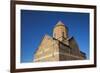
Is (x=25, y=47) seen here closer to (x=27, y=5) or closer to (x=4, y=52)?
(x=4, y=52)

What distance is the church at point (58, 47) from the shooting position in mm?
1809

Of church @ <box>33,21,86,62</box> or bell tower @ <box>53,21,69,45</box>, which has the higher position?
bell tower @ <box>53,21,69,45</box>

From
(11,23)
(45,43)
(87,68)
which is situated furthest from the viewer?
(87,68)

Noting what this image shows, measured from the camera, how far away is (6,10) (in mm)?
1713

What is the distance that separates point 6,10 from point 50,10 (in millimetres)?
388

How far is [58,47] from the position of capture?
6.08 ft

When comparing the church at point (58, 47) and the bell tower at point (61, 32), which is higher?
the bell tower at point (61, 32)

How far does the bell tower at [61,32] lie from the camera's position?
6.08ft

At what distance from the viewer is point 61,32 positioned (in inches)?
73.9

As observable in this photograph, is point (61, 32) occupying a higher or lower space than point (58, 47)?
higher

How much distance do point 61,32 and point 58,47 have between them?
0.14m

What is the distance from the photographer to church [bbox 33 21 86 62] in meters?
1.81

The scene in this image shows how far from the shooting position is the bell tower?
6.08ft

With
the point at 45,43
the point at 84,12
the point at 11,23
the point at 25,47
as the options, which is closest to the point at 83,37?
the point at 84,12
